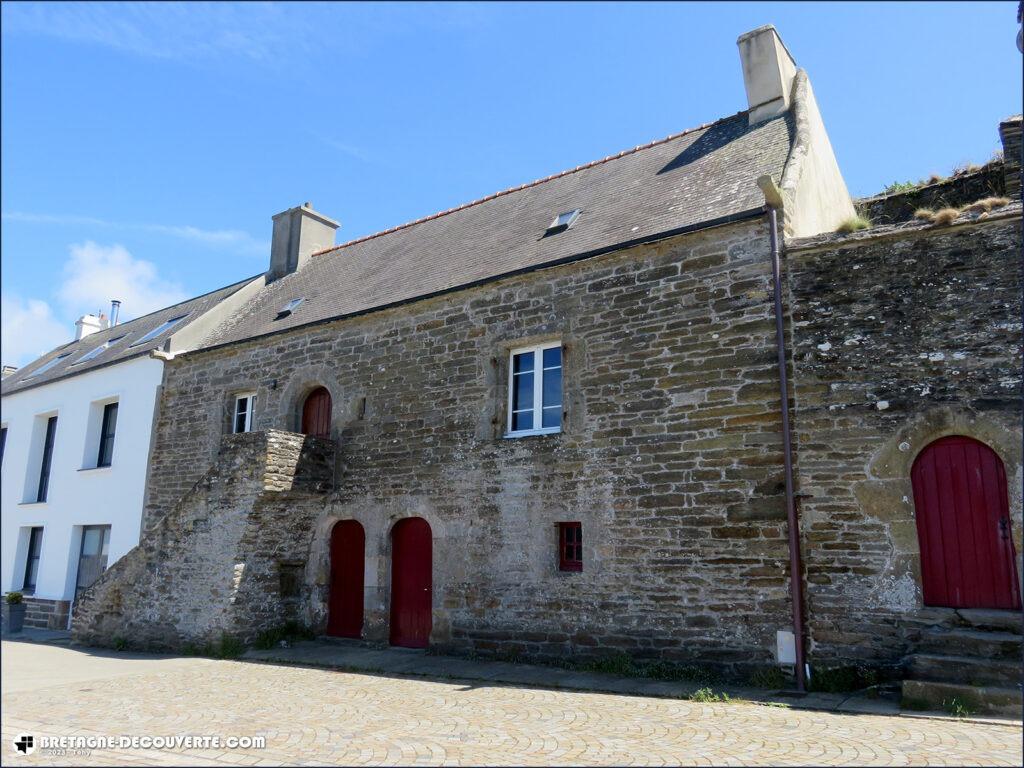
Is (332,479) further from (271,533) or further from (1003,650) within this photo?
(1003,650)

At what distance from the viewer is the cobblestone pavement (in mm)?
4961

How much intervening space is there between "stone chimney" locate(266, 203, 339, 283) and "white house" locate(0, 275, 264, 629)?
Result: 663mm

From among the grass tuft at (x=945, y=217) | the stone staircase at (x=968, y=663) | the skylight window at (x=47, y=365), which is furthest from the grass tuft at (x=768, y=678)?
the skylight window at (x=47, y=365)

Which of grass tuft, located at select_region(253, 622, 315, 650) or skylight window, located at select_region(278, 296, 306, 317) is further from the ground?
skylight window, located at select_region(278, 296, 306, 317)

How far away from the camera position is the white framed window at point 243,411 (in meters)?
12.8

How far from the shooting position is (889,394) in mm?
7348

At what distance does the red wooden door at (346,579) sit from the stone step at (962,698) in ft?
23.0

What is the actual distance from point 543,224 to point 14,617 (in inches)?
469

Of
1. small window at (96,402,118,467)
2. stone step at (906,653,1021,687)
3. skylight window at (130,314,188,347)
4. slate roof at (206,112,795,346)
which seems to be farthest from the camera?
skylight window at (130,314,188,347)

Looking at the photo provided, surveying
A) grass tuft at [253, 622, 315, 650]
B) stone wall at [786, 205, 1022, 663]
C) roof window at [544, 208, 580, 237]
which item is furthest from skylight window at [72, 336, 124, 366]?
stone wall at [786, 205, 1022, 663]

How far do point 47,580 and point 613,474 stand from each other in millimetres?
12330

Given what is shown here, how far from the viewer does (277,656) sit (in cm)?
991

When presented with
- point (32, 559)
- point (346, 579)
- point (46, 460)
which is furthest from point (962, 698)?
point (46, 460)

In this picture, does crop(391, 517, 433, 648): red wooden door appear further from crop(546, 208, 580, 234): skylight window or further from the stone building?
crop(546, 208, 580, 234): skylight window
